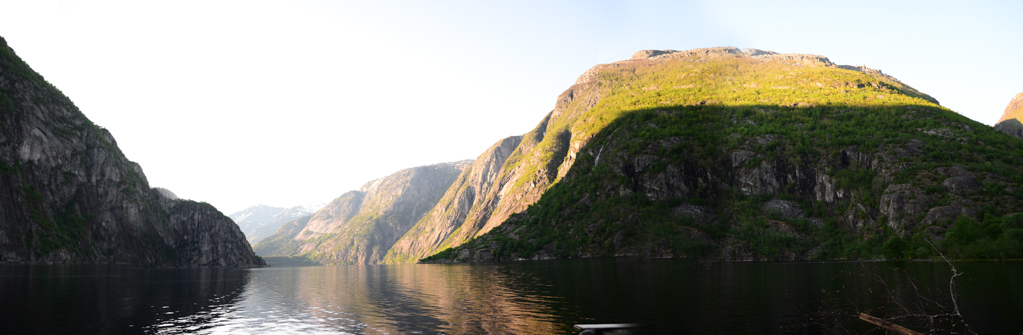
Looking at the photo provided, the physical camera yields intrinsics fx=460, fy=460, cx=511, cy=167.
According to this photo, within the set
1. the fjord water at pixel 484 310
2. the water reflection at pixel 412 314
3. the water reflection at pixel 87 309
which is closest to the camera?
the fjord water at pixel 484 310

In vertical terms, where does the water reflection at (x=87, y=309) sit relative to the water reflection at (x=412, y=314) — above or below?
above

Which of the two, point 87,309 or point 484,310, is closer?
point 87,309

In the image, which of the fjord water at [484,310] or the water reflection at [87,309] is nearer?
the fjord water at [484,310]

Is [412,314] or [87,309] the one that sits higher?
[87,309]

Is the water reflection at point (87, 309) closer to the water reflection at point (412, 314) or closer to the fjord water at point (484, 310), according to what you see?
the fjord water at point (484, 310)

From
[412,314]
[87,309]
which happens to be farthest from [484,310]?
[87,309]

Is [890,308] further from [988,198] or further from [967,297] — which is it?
[988,198]

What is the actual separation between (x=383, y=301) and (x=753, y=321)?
4616 centimetres

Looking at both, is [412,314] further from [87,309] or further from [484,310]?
[87,309]

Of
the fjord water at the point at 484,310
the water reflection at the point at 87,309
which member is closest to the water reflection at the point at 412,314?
the fjord water at the point at 484,310

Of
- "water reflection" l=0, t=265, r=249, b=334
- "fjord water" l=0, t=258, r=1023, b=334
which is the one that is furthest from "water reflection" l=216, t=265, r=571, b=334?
"water reflection" l=0, t=265, r=249, b=334

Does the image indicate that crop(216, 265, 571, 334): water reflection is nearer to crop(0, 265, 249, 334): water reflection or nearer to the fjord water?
the fjord water

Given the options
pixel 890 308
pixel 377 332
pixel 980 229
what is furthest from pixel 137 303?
pixel 980 229

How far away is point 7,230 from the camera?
6462 inches
